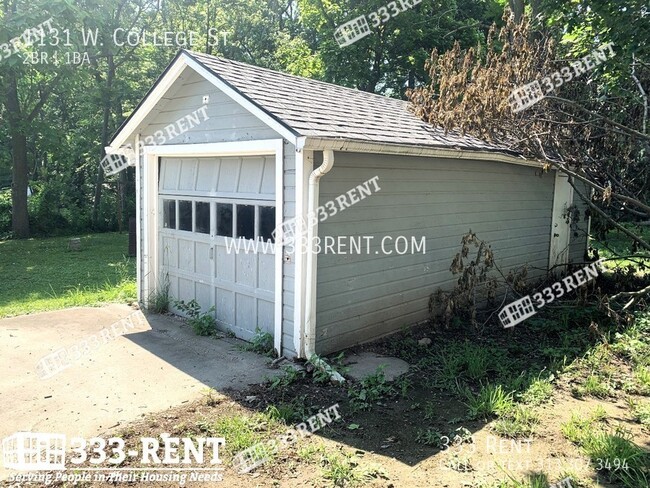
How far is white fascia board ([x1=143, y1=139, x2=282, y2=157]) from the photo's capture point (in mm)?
5777

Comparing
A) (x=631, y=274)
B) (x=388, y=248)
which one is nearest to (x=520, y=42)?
(x=388, y=248)

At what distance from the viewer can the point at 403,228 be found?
21.5 feet

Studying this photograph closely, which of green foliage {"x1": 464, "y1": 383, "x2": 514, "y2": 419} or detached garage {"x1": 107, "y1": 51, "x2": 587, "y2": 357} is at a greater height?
detached garage {"x1": 107, "y1": 51, "x2": 587, "y2": 357}

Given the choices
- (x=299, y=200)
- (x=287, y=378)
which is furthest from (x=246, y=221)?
(x=287, y=378)

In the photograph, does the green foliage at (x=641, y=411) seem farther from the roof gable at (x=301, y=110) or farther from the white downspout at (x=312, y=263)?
the roof gable at (x=301, y=110)

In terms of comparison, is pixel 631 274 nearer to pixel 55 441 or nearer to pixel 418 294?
pixel 418 294

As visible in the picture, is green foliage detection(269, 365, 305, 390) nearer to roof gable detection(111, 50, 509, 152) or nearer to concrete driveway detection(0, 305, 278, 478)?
concrete driveway detection(0, 305, 278, 478)

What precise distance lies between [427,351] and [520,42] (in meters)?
4.23

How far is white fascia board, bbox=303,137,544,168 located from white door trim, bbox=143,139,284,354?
0.70 m

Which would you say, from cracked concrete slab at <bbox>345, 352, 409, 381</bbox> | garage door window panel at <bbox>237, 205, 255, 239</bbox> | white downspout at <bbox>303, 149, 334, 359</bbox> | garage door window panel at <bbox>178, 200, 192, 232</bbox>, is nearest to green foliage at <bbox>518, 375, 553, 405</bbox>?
cracked concrete slab at <bbox>345, 352, 409, 381</bbox>

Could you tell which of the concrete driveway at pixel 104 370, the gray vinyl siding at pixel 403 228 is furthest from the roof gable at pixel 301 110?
the concrete driveway at pixel 104 370

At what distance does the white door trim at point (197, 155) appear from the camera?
5.66 m

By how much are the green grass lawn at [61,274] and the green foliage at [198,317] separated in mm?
1728

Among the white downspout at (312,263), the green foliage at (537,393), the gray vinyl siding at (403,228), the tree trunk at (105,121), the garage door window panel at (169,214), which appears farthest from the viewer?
the tree trunk at (105,121)
